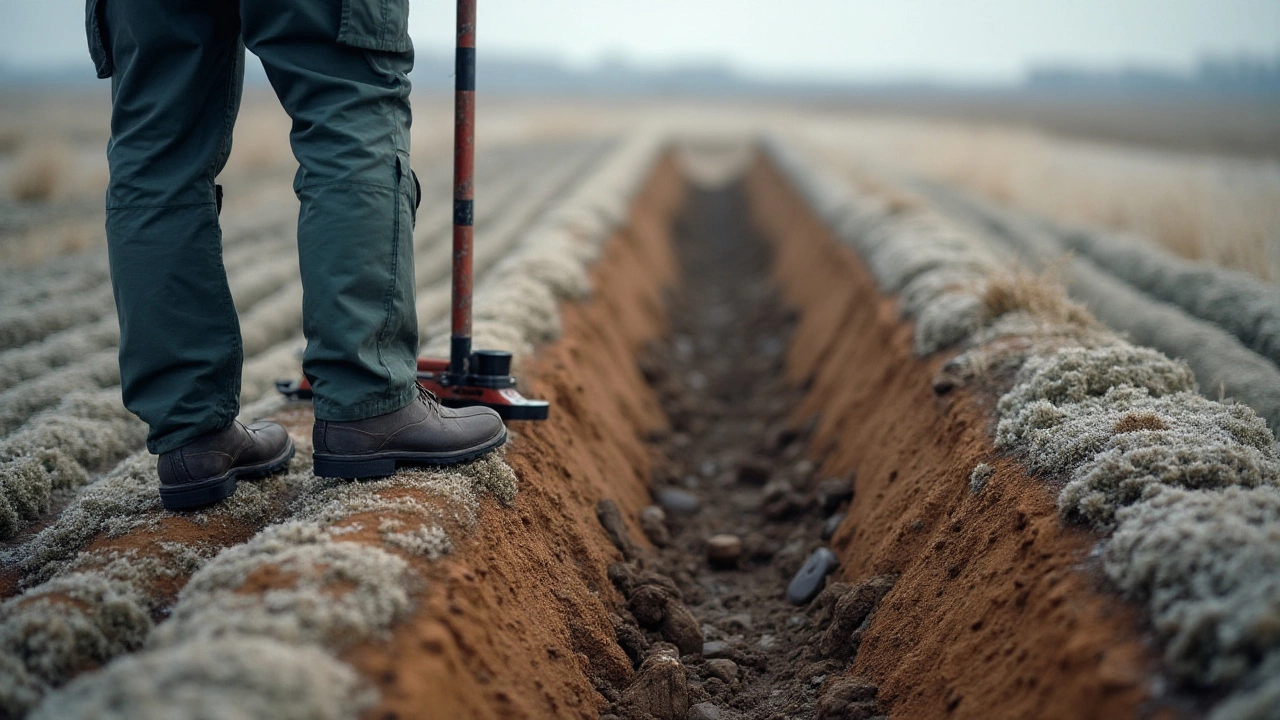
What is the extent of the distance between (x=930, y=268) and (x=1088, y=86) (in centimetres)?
20479

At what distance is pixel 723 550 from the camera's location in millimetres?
4805

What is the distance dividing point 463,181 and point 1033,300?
3295 mm

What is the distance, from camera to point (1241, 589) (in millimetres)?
2139

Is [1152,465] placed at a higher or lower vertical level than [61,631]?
higher

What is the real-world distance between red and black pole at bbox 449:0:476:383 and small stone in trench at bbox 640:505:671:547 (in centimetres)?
153

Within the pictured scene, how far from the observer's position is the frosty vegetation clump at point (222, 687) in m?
1.89

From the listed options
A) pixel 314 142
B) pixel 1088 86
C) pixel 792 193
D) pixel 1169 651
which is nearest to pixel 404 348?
pixel 314 142

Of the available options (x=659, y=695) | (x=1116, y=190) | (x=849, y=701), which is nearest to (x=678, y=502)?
(x=659, y=695)

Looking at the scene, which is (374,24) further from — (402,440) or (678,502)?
(678,502)

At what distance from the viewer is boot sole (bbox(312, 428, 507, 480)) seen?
309cm

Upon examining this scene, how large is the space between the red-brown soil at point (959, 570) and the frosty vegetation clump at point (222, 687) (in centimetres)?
174

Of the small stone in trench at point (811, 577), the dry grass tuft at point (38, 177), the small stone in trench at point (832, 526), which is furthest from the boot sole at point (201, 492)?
the dry grass tuft at point (38, 177)

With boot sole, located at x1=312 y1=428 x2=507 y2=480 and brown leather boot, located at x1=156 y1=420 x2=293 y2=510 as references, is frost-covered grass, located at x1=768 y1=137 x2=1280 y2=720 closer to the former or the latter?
boot sole, located at x1=312 y1=428 x2=507 y2=480

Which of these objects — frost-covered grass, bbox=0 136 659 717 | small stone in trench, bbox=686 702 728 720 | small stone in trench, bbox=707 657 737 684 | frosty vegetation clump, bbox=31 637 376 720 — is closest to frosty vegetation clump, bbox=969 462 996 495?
small stone in trench, bbox=707 657 737 684
